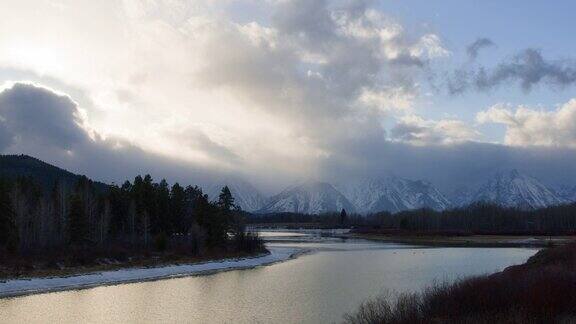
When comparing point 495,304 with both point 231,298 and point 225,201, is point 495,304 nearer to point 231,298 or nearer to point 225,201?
point 231,298

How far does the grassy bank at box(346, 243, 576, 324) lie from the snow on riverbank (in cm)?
3800

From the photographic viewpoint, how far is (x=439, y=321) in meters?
25.0

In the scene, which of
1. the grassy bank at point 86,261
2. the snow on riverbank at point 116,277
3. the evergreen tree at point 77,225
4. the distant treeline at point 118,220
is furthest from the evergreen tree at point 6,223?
the snow on riverbank at point 116,277

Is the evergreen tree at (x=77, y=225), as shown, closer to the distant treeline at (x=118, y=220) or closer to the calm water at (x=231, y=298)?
the distant treeline at (x=118, y=220)

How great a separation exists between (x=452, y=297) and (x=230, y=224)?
304 ft

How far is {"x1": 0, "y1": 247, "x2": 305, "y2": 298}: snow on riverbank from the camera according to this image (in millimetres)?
53922

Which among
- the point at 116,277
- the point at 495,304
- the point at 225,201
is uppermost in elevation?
the point at 225,201

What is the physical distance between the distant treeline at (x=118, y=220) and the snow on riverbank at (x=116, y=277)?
1110 centimetres

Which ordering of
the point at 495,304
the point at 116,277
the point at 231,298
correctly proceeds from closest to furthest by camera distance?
1. the point at 495,304
2. the point at 231,298
3. the point at 116,277

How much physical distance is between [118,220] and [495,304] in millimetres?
102563

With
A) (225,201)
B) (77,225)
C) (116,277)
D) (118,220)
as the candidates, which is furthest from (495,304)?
(118,220)

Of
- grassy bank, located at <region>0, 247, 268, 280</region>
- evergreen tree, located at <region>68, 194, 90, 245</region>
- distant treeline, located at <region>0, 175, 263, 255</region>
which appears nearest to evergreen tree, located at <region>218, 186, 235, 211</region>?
distant treeline, located at <region>0, 175, 263, 255</region>

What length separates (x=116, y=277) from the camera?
213ft

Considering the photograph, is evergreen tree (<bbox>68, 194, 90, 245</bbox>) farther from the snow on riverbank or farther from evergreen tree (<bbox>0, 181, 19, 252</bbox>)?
the snow on riverbank
